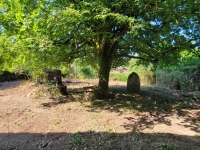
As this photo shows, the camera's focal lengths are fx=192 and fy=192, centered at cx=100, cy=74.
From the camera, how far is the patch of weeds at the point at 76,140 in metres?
3.90

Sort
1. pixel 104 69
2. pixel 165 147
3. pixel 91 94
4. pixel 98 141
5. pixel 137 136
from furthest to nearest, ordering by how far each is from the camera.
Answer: pixel 104 69, pixel 91 94, pixel 137 136, pixel 98 141, pixel 165 147

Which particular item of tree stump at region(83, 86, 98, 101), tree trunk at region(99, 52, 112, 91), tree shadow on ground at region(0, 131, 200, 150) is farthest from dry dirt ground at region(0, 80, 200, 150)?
tree trunk at region(99, 52, 112, 91)

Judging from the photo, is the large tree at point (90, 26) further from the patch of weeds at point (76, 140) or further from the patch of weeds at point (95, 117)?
the patch of weeds at point (76, 140)

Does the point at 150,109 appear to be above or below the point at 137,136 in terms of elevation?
above

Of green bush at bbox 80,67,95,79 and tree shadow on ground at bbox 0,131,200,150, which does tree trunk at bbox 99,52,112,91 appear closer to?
tree shadow on ground at bbox 0,131,200,150

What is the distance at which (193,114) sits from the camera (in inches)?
219

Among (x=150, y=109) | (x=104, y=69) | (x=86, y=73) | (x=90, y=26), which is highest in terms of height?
(x=90, y=26)

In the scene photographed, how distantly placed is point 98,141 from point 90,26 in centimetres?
266

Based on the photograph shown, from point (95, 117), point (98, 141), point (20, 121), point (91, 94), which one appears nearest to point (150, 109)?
point (95, 117)

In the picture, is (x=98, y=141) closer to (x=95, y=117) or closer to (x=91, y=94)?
(x=95, y=117)

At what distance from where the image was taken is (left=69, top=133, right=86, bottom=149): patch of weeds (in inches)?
153

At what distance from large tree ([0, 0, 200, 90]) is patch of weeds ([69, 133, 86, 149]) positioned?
2.13 metres

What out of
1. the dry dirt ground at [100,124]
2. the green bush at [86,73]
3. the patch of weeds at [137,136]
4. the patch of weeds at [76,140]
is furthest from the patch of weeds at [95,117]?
the green bush at [86,73]

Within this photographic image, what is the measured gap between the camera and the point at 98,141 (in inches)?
158
